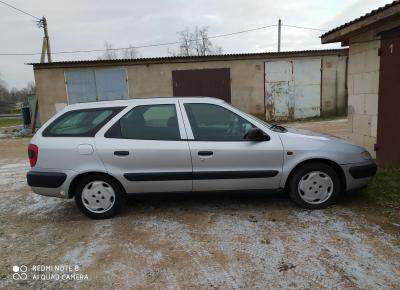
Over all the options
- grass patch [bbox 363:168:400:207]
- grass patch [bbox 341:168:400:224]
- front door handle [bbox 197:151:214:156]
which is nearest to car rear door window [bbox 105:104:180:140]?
front door handle [bbox 197:151:214:156]

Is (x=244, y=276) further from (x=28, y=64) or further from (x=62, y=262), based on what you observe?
(x=28, y=64)

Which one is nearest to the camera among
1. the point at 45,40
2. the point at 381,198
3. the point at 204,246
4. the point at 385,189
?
the point at 204,246

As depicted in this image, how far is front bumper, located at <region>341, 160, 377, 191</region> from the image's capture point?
4.09 m

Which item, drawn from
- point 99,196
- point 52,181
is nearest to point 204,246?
point 99,196

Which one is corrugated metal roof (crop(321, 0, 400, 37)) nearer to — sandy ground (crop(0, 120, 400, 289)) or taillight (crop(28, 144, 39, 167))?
sandy ground (crop(0, 120, 400, 289))

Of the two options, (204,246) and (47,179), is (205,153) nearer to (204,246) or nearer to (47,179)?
(204,246)

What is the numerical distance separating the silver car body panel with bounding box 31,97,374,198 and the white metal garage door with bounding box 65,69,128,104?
10886 millimetres

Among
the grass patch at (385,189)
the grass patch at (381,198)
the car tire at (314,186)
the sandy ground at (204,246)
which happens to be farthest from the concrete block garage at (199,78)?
the car tire at (314,186)

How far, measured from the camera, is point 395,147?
18.5 feet

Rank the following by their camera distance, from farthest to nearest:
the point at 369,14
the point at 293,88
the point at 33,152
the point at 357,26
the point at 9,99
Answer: the point at 9,99, the point at 293,88, the point at 357,26, the point at 369,14, the point at 33,152

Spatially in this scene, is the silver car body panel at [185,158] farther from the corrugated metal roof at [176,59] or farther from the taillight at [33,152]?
the corrugated metal roof at [176,59]

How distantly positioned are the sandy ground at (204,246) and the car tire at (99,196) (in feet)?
0.43

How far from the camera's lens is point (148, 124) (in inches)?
163

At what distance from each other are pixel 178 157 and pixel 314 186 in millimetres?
1765
